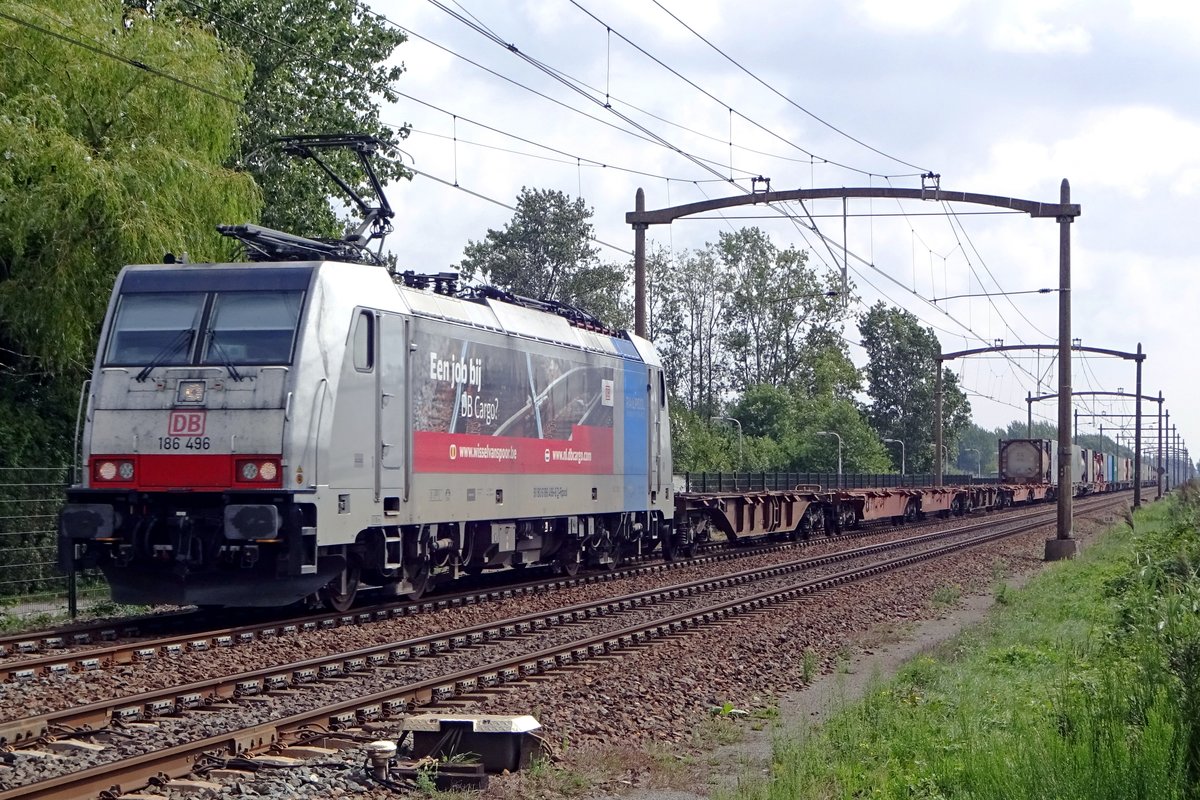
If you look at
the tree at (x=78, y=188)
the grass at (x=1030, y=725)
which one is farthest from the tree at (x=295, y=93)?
the grass at (x=1030, y=725)

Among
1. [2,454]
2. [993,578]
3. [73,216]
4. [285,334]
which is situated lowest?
[993,578]

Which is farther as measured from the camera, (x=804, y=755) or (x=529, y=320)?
(x=529, y=320)

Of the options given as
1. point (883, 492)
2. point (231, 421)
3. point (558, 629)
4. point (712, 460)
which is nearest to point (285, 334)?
point (231, 421)

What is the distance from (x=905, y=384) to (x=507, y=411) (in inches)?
3474

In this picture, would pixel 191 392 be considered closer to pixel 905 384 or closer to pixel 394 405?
pixel 394 405

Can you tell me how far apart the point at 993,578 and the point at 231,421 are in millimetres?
13808

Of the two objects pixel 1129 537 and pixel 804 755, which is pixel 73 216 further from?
pixel 1129 537

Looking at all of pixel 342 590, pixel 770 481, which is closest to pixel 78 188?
pixel 342 590

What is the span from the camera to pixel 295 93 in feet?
90.5

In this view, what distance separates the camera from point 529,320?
19609 mm

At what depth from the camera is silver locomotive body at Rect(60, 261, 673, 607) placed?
1395cm

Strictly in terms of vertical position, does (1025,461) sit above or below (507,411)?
below

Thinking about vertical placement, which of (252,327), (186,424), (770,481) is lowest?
(770,481)

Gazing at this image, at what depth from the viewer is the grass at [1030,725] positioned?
21.5 feet
